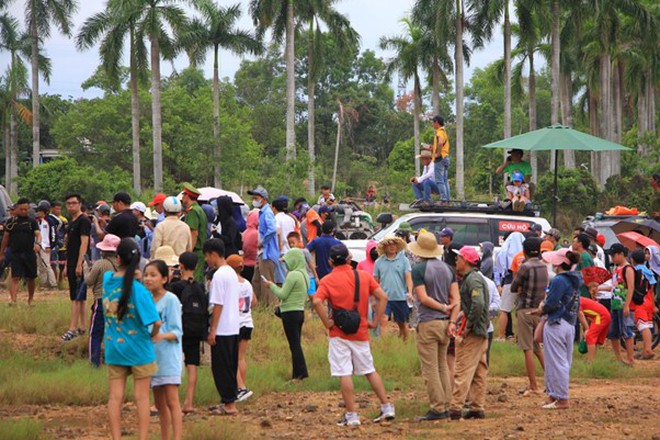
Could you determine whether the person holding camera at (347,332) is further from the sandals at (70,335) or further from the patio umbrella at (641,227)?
the patio umbrella at (641,227)

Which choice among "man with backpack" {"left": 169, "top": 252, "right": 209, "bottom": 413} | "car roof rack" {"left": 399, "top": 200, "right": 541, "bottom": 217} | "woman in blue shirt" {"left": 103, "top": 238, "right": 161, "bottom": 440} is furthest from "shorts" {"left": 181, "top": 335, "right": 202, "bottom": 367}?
"car roof rack" {"left": 399, "top": 200, "right": 541, "bottom": 217}

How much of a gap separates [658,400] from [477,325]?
9.88ft

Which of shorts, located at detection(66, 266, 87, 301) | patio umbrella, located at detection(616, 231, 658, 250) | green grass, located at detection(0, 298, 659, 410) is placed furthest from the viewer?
patio umbrella, located at detection(616, 231, 658, 250)

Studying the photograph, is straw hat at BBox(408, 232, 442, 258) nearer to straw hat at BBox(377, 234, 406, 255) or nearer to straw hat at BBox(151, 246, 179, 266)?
straw hat at BBox(151, 246, 179, 266)

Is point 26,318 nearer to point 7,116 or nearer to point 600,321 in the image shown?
point 600,321

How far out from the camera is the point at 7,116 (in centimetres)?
6719

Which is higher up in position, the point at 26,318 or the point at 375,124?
the point at 375,124

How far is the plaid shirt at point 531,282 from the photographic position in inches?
486

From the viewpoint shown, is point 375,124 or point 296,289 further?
point 375,124

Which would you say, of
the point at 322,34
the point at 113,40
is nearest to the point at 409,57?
the point at 322,34

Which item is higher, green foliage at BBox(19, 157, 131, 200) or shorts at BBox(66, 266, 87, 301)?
green foliage at BBox(19, 157, 131, 200)

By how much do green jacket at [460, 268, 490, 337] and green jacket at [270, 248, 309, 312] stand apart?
2126 mm

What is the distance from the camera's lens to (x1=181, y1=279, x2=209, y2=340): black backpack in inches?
429

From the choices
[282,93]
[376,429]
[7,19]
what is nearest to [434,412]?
[376,429]
